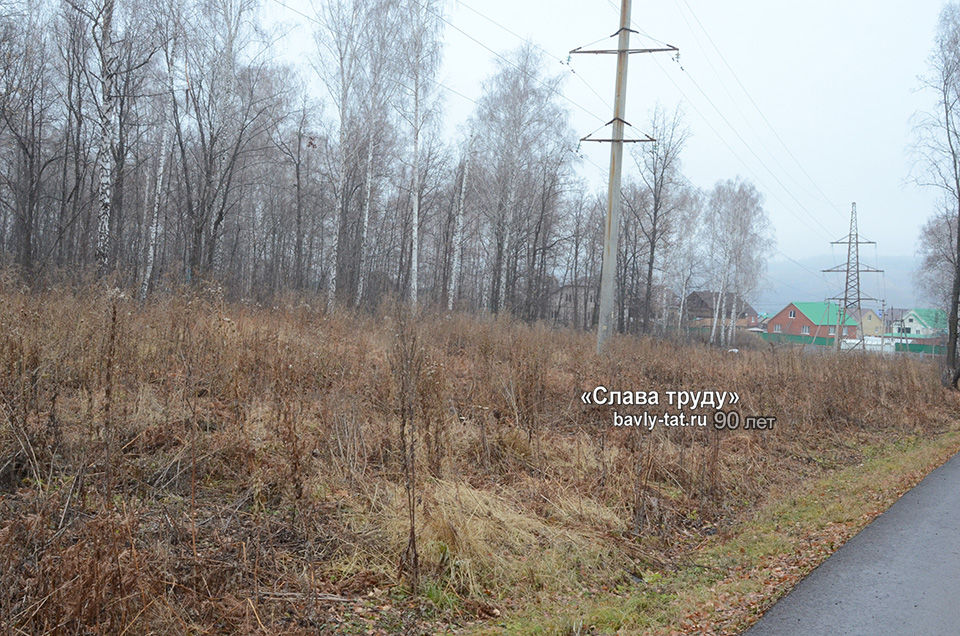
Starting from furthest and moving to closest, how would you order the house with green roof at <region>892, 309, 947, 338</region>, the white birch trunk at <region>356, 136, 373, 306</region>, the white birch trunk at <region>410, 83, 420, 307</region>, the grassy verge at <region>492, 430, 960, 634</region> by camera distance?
the house with green roof at <region>892, 309, 947, 338</region> < the white birch trunk at <region>356, 136, 373, 306</region> < the white birch trunk at <region>410, 83, 420, 307</region> < the grassy verge at <region>492, 430, 960, 634</region>

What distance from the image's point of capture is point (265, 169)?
33.7 metres

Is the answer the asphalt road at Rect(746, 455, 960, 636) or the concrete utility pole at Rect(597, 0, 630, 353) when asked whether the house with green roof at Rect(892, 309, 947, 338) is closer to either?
the concrete utility pole at Rect(597, 0, 630, 353)

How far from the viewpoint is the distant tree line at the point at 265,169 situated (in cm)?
1700

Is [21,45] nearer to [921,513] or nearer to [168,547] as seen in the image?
[168,547]

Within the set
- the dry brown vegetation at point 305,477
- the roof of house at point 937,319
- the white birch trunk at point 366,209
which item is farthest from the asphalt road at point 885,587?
the roof of house at point 937,319

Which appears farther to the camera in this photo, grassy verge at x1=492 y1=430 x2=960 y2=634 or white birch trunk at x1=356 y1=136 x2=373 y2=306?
white birch trunk at x1=356 y1=136 x2=373 y2=306

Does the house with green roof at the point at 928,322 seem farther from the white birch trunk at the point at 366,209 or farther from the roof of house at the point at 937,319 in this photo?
the white birch trunk at the point at 366,209

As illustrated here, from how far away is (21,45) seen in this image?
57.7 ft

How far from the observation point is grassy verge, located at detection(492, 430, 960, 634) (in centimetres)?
434

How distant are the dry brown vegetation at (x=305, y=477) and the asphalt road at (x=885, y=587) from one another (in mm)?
1423

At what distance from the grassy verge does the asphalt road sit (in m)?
0.15

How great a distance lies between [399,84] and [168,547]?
71.3 feet

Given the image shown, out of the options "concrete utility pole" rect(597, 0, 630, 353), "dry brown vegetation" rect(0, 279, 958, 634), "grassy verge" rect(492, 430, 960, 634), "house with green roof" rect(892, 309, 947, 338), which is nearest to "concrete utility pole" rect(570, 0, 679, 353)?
"concrete utility pole" rect(597, 0, 630, 353)

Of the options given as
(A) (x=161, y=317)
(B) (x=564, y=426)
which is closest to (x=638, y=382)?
(B) (x=564, y=426)
